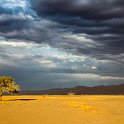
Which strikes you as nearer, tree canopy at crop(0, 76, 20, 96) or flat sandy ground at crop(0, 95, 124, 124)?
flat sandy ground at crop(0, 95, 124, 124)

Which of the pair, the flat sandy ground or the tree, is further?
the tree

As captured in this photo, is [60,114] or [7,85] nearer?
[60,114]

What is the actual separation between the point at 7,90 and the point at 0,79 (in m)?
2.26

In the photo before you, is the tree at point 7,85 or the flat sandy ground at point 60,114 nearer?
the flat sandy ground at point 60,114

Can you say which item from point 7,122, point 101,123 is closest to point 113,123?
point 101,123

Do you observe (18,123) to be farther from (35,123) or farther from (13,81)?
(13,81)

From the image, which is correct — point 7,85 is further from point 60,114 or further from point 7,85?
point 60,114

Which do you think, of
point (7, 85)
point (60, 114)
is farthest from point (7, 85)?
point (60, 114)

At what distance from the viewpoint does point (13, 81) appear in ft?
201

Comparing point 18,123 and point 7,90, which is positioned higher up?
point 7,90

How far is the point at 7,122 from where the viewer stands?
2314 cm

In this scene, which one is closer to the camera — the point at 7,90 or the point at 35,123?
the point at 35,123

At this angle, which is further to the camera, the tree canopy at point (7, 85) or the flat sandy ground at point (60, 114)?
the tree canopy at point (7, 85)

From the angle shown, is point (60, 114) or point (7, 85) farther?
point (7, 85)
